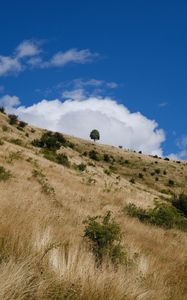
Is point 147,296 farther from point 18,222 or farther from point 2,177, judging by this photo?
point 2,177

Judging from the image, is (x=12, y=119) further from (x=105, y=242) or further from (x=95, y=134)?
(x=95, y=134)

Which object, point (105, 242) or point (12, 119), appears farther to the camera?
point (12, 119)

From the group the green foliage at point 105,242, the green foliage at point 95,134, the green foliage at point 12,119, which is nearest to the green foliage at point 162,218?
the green foliage at point 105,242

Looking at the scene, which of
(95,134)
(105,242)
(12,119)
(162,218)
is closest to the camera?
(105,242)

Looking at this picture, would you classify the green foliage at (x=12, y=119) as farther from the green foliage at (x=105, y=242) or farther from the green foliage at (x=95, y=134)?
the green foliage at (x=95, y=134)

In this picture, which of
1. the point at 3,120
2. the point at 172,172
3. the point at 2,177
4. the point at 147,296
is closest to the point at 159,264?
the point at 147,296

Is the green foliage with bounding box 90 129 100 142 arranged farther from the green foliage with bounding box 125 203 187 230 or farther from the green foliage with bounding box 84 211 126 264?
the green foliage with bounding box 84 211 126 264

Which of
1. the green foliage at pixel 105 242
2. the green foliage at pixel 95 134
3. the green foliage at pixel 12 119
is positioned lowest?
the green foliage at pixel 105 242

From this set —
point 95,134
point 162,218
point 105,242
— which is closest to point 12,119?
point 162,218

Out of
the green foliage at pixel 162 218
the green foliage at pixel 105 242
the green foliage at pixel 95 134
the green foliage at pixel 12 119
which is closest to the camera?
the green foliage at pixel 105 242

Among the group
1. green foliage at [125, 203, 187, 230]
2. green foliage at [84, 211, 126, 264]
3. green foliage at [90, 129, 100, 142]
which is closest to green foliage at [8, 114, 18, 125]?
green foliage at [125, 203, 187, 230]

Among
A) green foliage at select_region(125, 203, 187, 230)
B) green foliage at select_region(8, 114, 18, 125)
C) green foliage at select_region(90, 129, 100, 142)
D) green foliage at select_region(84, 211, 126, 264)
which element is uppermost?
green foliage at select_region(90, 129, 100, 142)

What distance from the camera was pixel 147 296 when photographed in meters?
5.29

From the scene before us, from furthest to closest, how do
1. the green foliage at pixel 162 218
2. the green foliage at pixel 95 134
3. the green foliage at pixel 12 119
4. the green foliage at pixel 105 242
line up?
the green foliage at pixel 95 134, the green foliage at pixel 12 119, the green foliage at pixel 162 218, the green foliage at pixel 105 242
